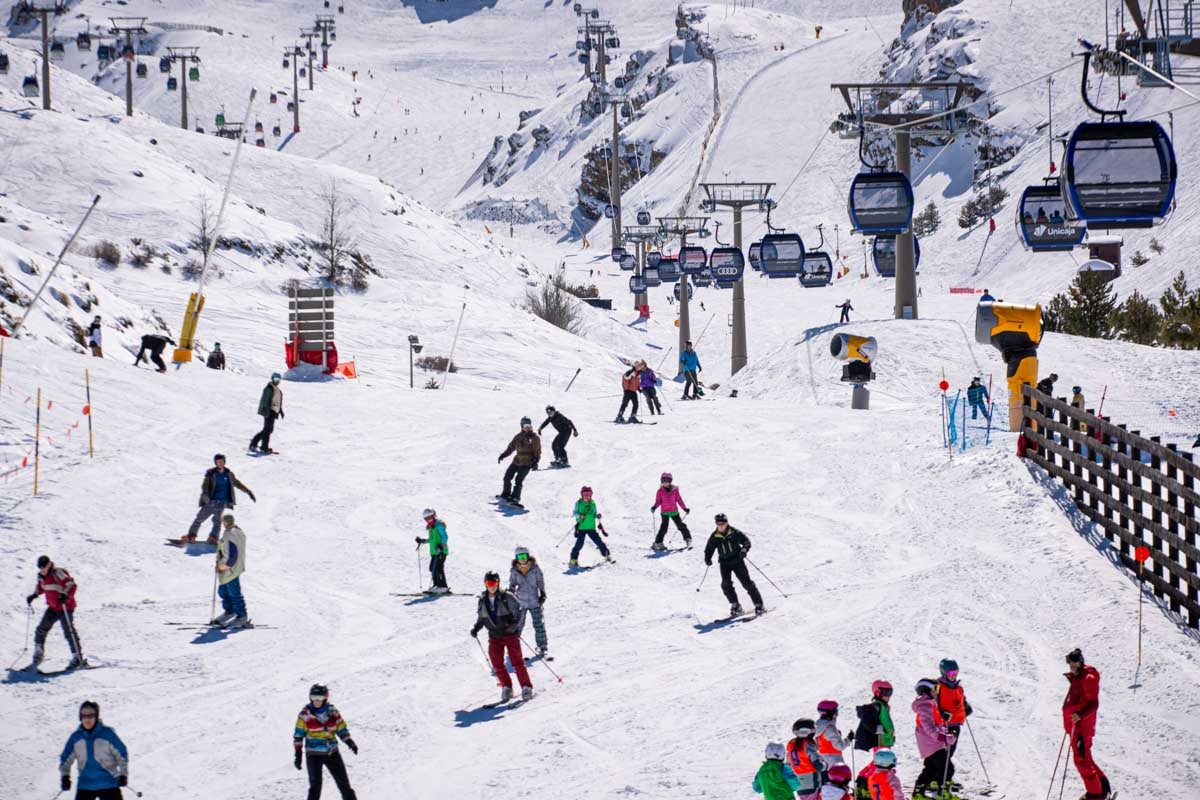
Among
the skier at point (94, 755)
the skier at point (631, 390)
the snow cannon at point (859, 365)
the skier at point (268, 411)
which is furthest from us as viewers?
the snow cannon at point (859, 365)

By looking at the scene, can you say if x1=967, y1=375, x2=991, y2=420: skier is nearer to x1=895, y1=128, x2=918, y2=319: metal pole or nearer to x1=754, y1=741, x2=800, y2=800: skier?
x1=895, y1=128, x2=918, y2=319: metal pole

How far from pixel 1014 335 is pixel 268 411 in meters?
13.9

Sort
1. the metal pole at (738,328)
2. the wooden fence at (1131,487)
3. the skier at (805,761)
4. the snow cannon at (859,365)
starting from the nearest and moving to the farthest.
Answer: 1. the skier at (805,761)
2. the wooden fence at (1131,487)
3. the snow cannon at (859,365)
4. the metal pole at (738,328)

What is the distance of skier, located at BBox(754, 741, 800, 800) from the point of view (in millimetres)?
9188

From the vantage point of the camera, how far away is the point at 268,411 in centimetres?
2388

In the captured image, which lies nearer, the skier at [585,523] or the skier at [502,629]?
the skier at [502,629]

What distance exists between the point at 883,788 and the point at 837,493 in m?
13.2

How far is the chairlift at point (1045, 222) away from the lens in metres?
28.9

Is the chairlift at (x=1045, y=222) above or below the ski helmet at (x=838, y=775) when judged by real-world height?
above

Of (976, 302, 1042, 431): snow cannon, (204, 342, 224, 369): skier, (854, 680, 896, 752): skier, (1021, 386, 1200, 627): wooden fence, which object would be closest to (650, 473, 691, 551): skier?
(1021, 386, 1200, 627): wooden fence

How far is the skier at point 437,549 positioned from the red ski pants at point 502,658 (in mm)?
3854

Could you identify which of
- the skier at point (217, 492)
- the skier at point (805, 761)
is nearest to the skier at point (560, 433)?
the skier at point (217, 492)

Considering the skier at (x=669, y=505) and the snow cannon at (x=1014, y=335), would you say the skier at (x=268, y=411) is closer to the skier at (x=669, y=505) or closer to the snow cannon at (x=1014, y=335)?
the skier at (x=669, y=505)

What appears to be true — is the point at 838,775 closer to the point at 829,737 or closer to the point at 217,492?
the point at 829,737
